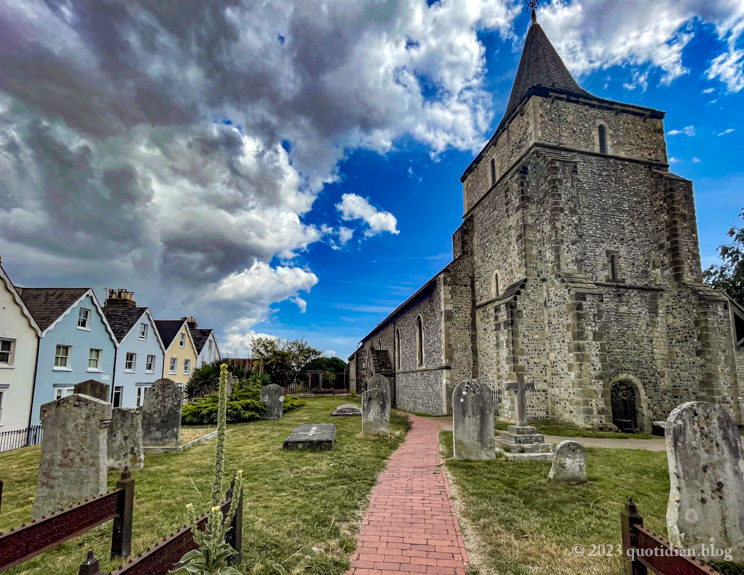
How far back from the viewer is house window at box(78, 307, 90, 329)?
62.0 ft

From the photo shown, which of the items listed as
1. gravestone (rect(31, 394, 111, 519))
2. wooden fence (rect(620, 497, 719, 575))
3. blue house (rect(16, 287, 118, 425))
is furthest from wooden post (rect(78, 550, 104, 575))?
blue house (rect(16, 287, 118, 425))

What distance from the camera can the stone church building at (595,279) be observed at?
590 inches

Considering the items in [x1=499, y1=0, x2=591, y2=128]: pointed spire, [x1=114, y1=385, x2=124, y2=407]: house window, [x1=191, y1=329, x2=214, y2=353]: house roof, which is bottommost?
[x1=114, y1=385, x2=124, y2=407]: house window

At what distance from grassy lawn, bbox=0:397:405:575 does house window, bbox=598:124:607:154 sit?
16.0 meters

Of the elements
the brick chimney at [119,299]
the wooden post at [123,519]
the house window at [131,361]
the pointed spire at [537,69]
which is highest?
the pointed spire at [537,69]

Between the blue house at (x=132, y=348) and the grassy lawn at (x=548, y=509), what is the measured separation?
21.2 m

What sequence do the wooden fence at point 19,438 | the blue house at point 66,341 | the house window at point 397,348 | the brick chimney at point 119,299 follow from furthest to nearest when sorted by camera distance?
the house window at point 397,348 → the brick chimney at point 119,299 → the blue house at point 66,341 → the wooden fence at point 19,438

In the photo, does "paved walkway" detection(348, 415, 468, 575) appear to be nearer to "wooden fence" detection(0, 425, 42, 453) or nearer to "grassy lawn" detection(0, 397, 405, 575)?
"grassy lawn" detection(0, 397, 405, 575)

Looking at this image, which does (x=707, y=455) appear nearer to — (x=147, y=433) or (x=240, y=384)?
(x=147, y=433)

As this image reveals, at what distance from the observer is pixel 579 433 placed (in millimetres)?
13062

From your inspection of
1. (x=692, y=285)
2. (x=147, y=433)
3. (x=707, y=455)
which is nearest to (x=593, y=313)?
(x=692, y=285)

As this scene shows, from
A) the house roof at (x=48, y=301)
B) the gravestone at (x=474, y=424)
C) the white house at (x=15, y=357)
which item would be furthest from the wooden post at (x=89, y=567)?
the house roof at (x=48, y=301)

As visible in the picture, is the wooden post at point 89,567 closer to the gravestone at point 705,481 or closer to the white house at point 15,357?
the gravestone at point 705,481

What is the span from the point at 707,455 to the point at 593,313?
36.3ft
